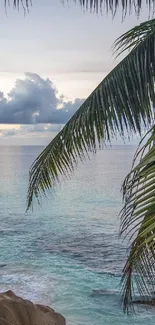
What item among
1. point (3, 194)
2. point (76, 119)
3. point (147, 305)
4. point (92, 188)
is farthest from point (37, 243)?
point (92, 188)

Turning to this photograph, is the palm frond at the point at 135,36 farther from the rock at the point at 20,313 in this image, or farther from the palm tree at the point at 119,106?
the rock at the point at 20,313

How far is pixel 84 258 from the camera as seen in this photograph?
22781 millimetres

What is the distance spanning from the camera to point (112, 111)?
445cm

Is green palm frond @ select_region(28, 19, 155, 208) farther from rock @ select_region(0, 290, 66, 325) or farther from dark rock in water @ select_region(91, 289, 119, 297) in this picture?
dark rock in water @ select_region(91, 289, 119, 297)

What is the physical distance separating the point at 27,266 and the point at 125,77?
17.7 m

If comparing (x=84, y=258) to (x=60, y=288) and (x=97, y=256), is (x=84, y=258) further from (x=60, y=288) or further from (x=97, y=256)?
(x=60, y=288)

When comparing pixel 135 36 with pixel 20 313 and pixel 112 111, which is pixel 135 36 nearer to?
pixel 112 111

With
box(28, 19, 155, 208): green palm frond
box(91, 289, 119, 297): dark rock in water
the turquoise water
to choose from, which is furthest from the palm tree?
box(91, 289, 119, 297): dark rock in water

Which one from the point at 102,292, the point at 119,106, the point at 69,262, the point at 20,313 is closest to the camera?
the point at 119,106

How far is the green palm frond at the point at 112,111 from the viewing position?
14.3ft

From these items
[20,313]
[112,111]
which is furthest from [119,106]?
[20,313]

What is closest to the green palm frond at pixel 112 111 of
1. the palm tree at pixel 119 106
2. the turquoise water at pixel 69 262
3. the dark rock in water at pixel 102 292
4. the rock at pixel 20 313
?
the palm tree at pixel 119 106

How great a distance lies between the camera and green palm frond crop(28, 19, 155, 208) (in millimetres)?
4348

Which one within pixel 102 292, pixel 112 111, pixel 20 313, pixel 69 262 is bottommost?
pixel 69 262
